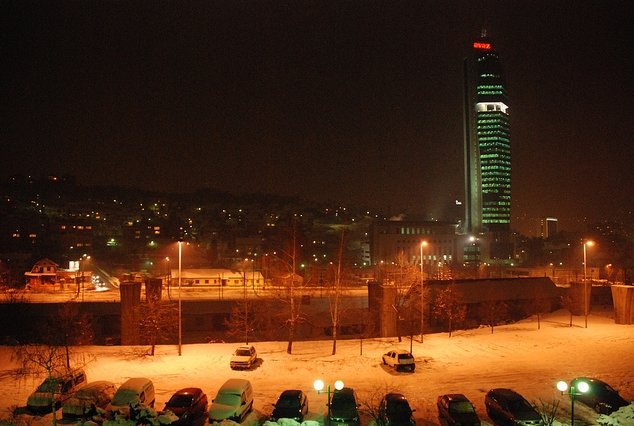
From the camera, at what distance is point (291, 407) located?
472 inches

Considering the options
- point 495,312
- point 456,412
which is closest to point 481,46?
point 495,312

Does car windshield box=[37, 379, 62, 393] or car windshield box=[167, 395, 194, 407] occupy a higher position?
car windshield box=[37, 379, 62, 393]

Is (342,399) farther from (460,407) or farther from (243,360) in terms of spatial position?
(243,360)

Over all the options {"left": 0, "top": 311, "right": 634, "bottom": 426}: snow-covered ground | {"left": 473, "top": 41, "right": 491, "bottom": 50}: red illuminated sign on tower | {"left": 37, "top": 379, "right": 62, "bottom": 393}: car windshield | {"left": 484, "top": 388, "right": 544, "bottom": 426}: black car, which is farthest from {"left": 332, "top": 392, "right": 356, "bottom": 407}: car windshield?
{"left": 473, "top": 41, "right": 491, "bottom": 50}: red illuminated sign on tower

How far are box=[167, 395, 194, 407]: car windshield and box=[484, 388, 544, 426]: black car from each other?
7117 mm

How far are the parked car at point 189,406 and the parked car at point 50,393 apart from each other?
2616 mm

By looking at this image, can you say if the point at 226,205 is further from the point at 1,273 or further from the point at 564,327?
the point at 564,327

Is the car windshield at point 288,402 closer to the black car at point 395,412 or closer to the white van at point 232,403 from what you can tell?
the white van at point 232,403

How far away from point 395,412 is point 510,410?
2.58 m

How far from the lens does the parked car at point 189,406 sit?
38.6 ft

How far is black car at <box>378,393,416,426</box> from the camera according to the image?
1120 cm

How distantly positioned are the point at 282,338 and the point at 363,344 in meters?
8.84

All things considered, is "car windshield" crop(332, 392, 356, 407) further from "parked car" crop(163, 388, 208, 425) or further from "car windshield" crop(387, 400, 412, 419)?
"parked car" crop(163, 388, 208, 425)

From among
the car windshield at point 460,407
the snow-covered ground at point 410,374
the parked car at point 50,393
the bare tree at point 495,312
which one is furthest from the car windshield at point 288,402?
the bare tree at point 495,312
